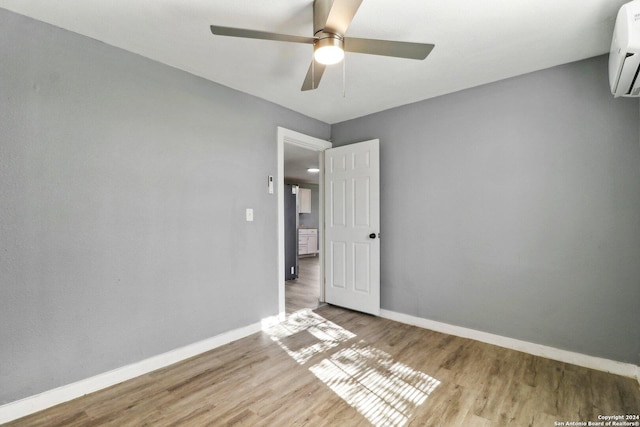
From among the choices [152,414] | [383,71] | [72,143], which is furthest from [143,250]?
[383,71]

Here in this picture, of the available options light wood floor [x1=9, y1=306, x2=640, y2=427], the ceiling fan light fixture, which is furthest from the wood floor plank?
the ceiling fan light fixture

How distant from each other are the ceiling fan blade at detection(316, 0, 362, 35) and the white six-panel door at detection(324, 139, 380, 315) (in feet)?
6.31

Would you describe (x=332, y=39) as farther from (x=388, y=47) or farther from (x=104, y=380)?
(x=104, y=380)

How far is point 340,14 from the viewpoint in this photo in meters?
1.53

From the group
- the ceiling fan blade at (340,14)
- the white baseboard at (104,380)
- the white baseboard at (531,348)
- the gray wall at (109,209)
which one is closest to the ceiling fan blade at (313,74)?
the ceiling fan blade at (340,14)

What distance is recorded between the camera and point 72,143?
201 centimetres

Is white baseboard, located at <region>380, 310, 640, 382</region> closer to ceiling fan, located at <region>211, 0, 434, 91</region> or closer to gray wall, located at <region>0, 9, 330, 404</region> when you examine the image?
gray wall, located at <region>0, 9, 330, 404</region>

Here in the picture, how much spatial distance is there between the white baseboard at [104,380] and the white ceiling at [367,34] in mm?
2368

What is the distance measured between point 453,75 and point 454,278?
1.93m

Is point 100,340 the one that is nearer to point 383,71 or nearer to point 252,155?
point 252,155

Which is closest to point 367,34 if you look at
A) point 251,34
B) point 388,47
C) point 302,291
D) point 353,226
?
point 388,47

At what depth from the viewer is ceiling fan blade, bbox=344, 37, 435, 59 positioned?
168 centimetres

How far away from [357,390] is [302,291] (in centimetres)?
266

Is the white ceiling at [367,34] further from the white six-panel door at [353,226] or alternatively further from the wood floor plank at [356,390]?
the wood floor plank at [356,390]
